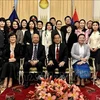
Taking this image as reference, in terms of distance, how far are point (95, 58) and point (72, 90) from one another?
3.55 meters

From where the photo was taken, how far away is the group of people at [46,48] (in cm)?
516

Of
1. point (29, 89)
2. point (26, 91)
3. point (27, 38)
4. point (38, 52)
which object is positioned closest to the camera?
point (26, 91)

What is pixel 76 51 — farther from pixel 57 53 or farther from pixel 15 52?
pixel 15 52

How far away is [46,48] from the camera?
18.6ft

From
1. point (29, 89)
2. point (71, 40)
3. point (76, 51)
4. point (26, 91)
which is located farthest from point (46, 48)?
point (26, 91)

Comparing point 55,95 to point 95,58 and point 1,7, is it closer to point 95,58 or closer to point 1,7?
point 95,58

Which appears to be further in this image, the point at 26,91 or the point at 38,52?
the point at 38,52

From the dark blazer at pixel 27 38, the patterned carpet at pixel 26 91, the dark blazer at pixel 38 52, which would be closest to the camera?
the patterned carpet at pixel 26 91

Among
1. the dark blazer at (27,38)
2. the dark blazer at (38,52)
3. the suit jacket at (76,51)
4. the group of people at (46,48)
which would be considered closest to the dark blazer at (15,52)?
the group of people at (46,48)

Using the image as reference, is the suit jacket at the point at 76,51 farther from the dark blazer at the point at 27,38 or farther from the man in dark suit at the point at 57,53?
the dark blazer at the point at 27,38

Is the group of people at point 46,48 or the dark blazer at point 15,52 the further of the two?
the dark blazer at point 15,52

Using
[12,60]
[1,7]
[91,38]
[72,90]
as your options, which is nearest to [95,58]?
[91,38]

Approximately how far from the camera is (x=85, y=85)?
208 inches

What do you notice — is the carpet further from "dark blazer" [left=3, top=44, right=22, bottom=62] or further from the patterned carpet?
"dark blazer" [left=3, top=44, right=22, bottom=62]
